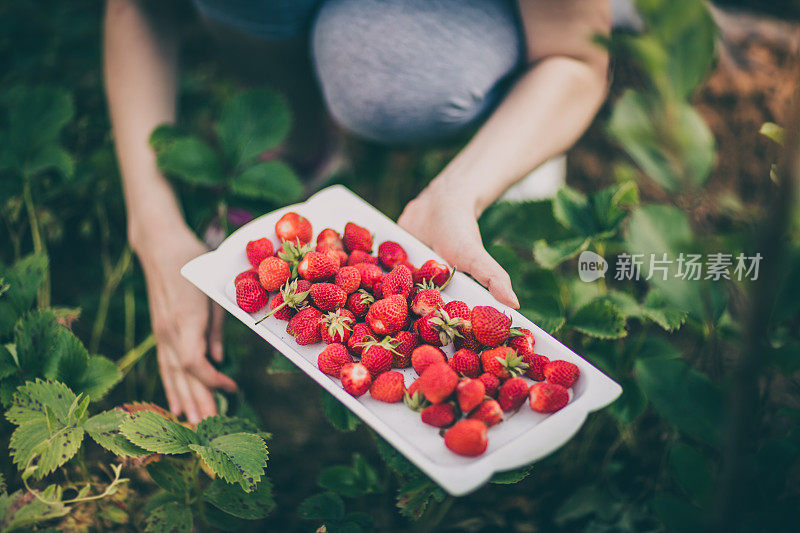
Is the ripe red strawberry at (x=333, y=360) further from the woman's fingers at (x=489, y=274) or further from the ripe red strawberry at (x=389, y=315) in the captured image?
the woman's fingers at (x=489, y=274)

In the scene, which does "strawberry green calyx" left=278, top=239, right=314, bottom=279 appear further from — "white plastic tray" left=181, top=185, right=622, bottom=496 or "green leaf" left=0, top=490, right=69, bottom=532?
"green leaf" left=0, top=490, right=69, bottom=532

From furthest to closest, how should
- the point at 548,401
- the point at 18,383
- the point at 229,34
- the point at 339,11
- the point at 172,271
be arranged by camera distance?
the point at 229,34 < the point at 339,11 < the point at 172,271 < the point at 18,383 < the point at 548,401

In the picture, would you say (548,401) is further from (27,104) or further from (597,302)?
(27,104)

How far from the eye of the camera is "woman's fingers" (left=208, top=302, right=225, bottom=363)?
40.3 inches

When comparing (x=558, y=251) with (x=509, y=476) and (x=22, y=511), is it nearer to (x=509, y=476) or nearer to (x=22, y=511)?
(x=509, y=476)

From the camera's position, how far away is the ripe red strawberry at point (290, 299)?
825mm

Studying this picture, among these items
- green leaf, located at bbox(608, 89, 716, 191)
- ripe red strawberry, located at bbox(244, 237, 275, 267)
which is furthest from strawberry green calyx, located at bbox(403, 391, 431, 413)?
green leaf, located at bbox(608, 89, 716, 191)

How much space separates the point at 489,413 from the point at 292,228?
17.1 inches

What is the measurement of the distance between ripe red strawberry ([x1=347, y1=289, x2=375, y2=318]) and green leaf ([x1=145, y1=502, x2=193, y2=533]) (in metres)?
0.38

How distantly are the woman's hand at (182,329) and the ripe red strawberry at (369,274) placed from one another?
0.31 m

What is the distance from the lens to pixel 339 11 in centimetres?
114

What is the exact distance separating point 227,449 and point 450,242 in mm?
442

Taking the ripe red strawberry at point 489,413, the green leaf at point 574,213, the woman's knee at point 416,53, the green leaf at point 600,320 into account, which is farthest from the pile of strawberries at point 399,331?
the woman's knee at point 416,53

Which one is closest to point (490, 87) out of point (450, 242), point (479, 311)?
point (450, 242)
